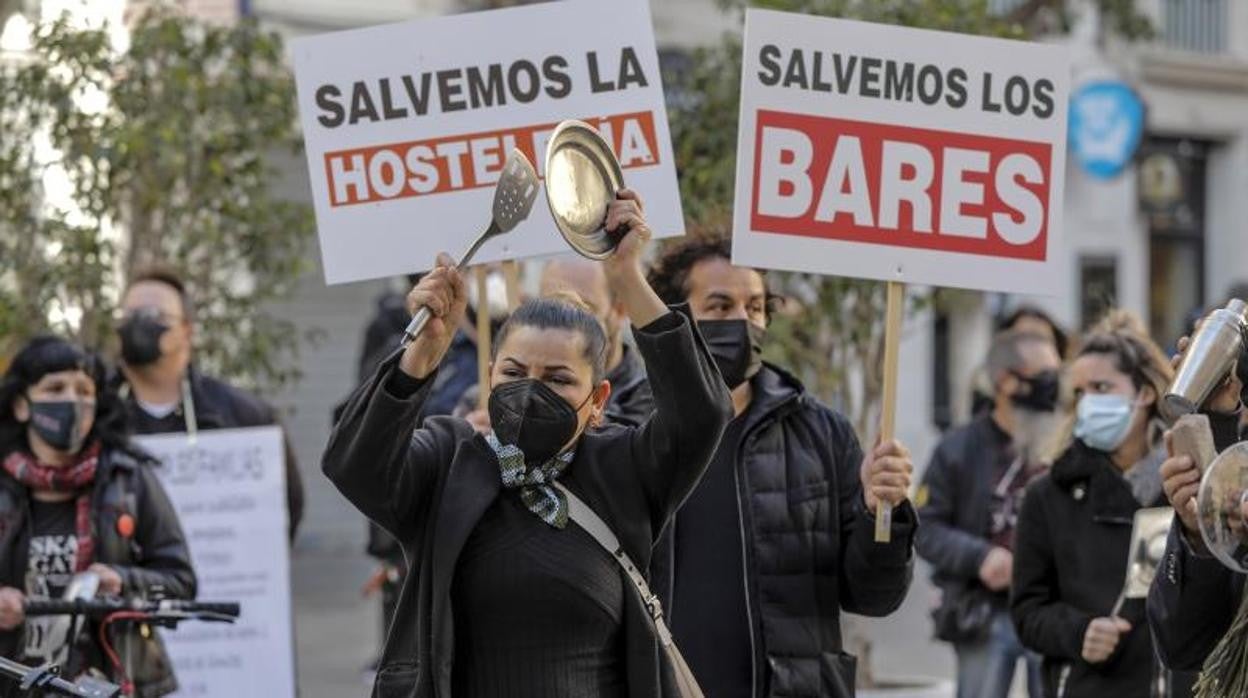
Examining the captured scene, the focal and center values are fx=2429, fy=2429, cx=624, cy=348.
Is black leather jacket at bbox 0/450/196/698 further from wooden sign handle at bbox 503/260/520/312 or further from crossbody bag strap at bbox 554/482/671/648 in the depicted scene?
crossbody bag strap at bbox 554/482/671/648

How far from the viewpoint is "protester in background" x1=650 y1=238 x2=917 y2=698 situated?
5602 millimetres

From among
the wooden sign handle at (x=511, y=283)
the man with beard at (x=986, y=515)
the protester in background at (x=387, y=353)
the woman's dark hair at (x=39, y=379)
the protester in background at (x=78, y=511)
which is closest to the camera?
the wooden sign handle at (x=511, y=283)

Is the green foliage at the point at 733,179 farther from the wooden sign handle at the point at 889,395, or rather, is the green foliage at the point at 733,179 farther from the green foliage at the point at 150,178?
the wooden sign handle at the point at 889,395

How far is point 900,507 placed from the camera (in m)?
5.62

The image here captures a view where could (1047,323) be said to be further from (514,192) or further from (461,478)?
(461,478)

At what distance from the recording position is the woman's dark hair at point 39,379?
702cm

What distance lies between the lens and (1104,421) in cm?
710

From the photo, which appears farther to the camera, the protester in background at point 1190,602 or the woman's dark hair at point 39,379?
the woman's dark hair at point 39,379

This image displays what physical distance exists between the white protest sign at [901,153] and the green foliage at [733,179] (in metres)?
3.96

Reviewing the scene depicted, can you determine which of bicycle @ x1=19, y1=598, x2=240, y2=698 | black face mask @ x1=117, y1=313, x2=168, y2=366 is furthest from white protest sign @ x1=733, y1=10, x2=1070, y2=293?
black face mask @ x1=117, y1=313, x2=168, y2=366

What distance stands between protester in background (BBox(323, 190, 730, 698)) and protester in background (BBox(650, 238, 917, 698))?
0.82m

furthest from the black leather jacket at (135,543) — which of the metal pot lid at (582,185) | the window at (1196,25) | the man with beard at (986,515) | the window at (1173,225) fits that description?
the window at (1196,25)

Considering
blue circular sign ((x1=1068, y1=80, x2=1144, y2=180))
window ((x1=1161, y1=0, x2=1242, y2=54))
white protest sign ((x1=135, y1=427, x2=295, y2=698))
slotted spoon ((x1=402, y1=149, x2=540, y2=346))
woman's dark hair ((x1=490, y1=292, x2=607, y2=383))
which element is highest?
window ((x1=1161, y1=0, x2=1242, y2=54))

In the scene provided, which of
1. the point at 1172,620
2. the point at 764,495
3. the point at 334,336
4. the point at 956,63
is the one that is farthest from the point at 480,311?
the point at 334,336
